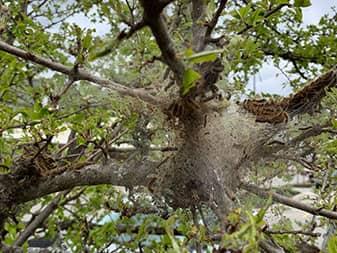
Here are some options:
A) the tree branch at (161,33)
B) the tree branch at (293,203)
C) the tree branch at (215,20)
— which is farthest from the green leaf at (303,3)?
the tree branch at (293,203)

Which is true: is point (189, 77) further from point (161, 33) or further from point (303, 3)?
point (303, 3)

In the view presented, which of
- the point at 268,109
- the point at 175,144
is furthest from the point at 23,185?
the point at 268,109

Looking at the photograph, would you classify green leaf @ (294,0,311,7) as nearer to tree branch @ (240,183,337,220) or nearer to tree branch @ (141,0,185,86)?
tree branch @ (141,0,185,86)

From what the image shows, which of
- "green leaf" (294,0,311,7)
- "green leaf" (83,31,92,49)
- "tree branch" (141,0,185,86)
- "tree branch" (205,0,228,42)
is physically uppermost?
"green leaf" (83,31,92,49)

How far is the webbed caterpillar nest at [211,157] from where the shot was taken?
0.88m

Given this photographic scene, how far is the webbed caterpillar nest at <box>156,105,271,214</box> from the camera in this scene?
2.88 ft

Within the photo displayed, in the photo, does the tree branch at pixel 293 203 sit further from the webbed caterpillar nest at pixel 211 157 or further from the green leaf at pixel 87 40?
the green leaf at pixel 87 40

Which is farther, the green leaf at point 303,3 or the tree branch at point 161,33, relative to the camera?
the green leaf at point 303,3

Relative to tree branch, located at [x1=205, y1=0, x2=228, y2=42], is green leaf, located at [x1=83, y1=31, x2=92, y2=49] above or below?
above

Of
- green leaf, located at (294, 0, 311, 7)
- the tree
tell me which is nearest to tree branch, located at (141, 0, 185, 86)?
the tree

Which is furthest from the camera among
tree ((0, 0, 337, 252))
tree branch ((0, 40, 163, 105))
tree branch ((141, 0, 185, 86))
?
tree branch ((0, 40, 163, 105))

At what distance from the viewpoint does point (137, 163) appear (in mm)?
1186

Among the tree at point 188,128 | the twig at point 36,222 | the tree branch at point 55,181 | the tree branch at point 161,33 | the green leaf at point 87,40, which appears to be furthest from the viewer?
the twig at point 36,222

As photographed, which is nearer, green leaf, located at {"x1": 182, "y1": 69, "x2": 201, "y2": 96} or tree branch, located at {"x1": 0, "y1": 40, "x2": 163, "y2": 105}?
green leaf, located at {"x1": 182, "y1": 69, "x2": 201, "y2": 96}
